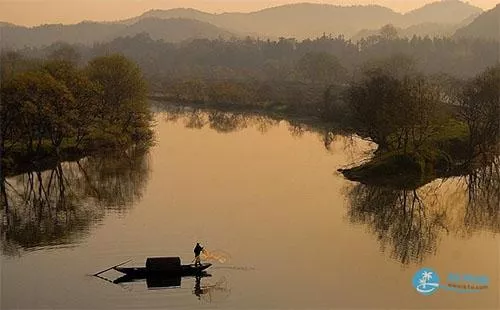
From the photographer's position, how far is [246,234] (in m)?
30.3

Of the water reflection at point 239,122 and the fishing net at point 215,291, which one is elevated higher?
the water reflection at point 239,122

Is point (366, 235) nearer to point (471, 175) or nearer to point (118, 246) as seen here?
point (118, 246)

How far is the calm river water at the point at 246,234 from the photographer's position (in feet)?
76.8

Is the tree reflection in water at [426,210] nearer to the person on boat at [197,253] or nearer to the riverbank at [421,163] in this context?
the riverbank at [421,163]

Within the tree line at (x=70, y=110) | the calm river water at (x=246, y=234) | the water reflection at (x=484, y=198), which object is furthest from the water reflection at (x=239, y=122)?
the calm river water at (x=246, y=234)

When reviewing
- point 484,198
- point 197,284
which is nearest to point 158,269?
point 197,284

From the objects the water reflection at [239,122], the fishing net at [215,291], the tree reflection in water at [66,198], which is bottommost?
the fishing net at [215,291]

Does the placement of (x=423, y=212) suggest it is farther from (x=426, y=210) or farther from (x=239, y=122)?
(x=239, y=122)

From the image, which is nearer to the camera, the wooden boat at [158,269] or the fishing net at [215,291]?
the fishing net at [215,291]

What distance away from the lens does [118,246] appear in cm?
2839

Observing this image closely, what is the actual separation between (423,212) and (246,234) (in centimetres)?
1096

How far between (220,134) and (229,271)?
42242mm

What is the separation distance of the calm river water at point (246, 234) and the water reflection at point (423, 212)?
0.10 meters

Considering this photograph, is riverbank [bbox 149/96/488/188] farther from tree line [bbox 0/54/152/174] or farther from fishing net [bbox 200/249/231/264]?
tree line [bbox 0/54/152/174]
